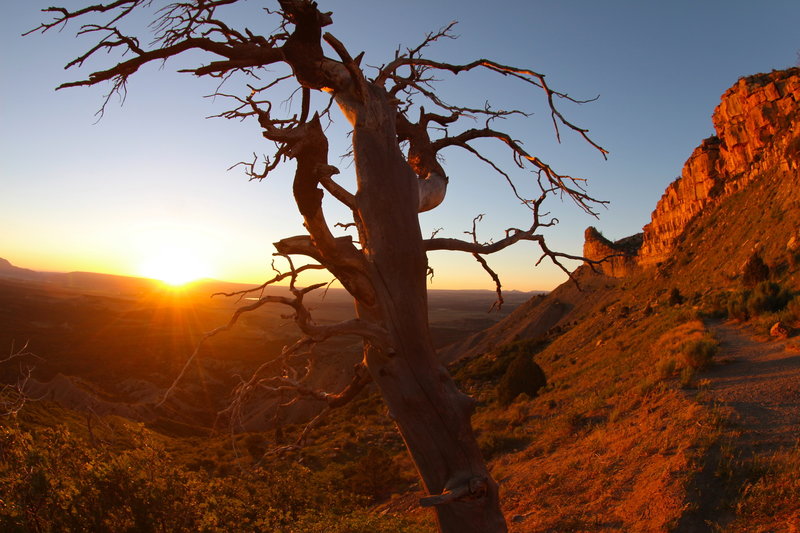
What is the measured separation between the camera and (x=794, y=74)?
32.7 meters

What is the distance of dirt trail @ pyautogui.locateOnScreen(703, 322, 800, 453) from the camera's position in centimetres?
611

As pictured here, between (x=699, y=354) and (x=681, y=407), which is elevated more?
(x=699, y=354)

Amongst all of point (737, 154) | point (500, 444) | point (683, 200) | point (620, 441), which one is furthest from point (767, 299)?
point (683, 200)

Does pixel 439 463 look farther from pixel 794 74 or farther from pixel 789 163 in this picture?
pixel 794 74

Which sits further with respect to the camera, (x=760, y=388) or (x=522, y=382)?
(x=522, y=382)

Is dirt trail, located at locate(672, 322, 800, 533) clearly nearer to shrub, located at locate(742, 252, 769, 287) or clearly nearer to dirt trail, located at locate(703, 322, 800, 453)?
dirt trail, located at locate(703, 322, 800, 453)

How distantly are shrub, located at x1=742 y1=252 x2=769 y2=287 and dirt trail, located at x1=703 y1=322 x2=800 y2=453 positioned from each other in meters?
6.93

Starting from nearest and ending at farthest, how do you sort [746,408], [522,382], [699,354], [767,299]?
1. [746,408]
2. [699,354]
3. [767,299]
4. [522,382]

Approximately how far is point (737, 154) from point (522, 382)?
33.3 m

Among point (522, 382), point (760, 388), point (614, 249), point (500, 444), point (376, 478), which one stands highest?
point (614, 249)

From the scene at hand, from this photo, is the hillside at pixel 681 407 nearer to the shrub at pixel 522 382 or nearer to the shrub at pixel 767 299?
the shrub at pixel 767 299

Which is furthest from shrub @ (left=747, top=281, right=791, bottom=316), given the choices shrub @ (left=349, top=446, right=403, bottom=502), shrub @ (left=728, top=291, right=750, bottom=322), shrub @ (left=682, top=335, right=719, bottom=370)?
shrub @ (left=349, top=446, right=403, bottom=502)

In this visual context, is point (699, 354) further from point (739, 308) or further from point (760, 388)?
point (739, 308)

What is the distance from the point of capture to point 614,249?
5503 centimetres
